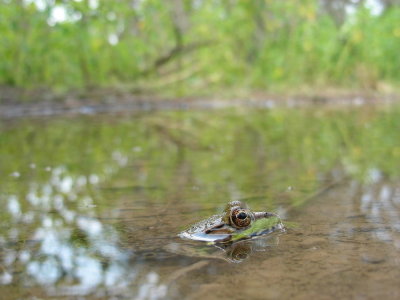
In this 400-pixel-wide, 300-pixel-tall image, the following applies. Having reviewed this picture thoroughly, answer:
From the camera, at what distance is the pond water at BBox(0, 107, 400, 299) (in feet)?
4.64

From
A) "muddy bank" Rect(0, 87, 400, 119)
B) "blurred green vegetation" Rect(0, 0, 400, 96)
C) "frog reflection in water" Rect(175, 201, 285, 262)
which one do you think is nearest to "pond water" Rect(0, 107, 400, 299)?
"frog reflection in water" Rect(175, 201, 285, 262)

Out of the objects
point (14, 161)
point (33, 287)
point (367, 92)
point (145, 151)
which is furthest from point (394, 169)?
point (367, 92)

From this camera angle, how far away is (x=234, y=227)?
6.01ft

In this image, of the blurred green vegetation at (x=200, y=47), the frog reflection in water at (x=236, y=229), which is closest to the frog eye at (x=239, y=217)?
the frog reflection in water at (x=236, y=229)

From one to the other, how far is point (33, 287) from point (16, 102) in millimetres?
7653

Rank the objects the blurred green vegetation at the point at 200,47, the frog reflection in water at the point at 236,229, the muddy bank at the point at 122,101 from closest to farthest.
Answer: the frog reflection in water at the point at 236,229 → the muddy bank at the point at 122,101 → the blurred green vegetation at the point at 200,47

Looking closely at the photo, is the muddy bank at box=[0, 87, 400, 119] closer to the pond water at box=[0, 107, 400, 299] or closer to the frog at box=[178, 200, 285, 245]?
the pond water at box=[0, 107, 400, 299]

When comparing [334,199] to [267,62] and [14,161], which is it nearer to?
[14,161]

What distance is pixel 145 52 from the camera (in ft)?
40.1

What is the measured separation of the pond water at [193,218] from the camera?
1.42m

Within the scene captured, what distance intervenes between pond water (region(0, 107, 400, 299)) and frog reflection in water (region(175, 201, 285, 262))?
0.02 m

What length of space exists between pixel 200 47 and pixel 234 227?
11.3 m

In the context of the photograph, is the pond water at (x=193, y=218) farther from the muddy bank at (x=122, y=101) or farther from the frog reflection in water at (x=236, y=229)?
the muddy bank at (x=122, y=101)

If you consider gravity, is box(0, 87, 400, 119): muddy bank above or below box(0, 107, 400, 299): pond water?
above
